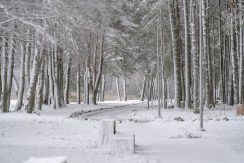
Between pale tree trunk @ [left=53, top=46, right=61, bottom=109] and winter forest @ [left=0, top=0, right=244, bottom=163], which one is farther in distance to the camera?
pale tree trunk @ [left=53, top=46, right=61, bottom=109]

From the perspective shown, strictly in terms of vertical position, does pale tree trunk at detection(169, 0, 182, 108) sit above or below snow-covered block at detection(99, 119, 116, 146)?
above

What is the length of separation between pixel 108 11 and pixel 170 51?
6.78 meters

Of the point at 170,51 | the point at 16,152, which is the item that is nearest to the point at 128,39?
the point at 170,51

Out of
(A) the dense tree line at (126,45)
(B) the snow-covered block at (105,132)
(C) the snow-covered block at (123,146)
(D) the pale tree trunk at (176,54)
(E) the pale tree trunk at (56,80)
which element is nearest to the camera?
(C) the snow-covered block at (123,146)

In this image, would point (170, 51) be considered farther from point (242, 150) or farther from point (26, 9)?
point (242, 150)

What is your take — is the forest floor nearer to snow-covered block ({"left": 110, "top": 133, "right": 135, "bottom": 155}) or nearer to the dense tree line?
snow-covered block ({"left": 110, "top": 133, "right": 135, "bottom": 155})

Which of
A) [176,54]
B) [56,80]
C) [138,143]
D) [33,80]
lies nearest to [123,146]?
[138,143]

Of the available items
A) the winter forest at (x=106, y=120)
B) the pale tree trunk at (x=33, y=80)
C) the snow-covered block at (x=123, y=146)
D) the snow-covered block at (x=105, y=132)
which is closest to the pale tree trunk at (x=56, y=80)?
the winter forest at (x=106, y=120)

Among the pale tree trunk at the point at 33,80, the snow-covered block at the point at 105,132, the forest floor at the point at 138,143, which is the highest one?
the pale tree trunk at the point at 33,80

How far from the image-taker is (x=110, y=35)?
47156mm

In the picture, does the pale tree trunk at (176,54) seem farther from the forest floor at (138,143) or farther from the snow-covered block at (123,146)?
the snow-covered block at (123,146)

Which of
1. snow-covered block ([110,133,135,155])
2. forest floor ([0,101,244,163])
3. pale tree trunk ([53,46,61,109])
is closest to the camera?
forest floor ([0,101,244,163])

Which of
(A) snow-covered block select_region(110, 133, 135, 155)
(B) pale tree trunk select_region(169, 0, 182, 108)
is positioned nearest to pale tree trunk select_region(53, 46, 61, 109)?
(B) pale tree trunk select_region(169, 0, 182, 108)

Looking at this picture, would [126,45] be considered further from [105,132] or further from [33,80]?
[105,132]
